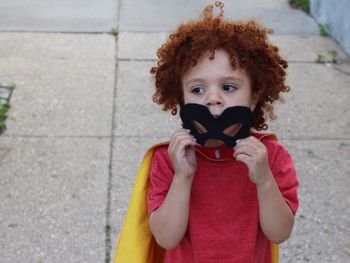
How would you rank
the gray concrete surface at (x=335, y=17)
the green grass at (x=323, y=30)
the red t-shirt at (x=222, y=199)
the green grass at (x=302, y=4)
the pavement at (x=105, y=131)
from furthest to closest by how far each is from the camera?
the green grass at (x=302, y=4) < the green grass at (x=323, y=30) < the gray concrete surface at (x=335, y=17) < the pavement at (x=105, y=131) < the red t-shirt at (x=222, y=199)

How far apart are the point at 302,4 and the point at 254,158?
5788mm

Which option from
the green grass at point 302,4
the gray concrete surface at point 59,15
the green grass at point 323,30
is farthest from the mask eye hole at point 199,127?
the green grass at point 302,4

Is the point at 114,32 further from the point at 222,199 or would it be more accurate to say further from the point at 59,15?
the point at 222,199

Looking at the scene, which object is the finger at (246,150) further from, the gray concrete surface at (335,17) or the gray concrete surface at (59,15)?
the gray concrete surface at (59,15)

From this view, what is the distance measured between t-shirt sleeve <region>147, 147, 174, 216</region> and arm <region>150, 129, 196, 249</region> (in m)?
0.04

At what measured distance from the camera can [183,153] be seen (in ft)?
6.38

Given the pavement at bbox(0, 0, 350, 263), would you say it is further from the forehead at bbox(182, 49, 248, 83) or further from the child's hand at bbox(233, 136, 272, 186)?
the child's hand at bbox(233, 136, 272, 186)

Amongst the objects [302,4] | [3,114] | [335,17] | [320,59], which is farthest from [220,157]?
[302,4]

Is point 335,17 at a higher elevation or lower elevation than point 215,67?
higher

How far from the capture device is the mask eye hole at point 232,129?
1.94m

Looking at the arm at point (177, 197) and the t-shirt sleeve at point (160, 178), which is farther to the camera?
the t-shirt sleeve at point (160, 178)

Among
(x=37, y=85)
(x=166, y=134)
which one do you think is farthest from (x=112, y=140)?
(x=37, y=85)

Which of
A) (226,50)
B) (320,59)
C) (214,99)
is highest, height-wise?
(320,59)

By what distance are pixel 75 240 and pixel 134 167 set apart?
0.81 m
